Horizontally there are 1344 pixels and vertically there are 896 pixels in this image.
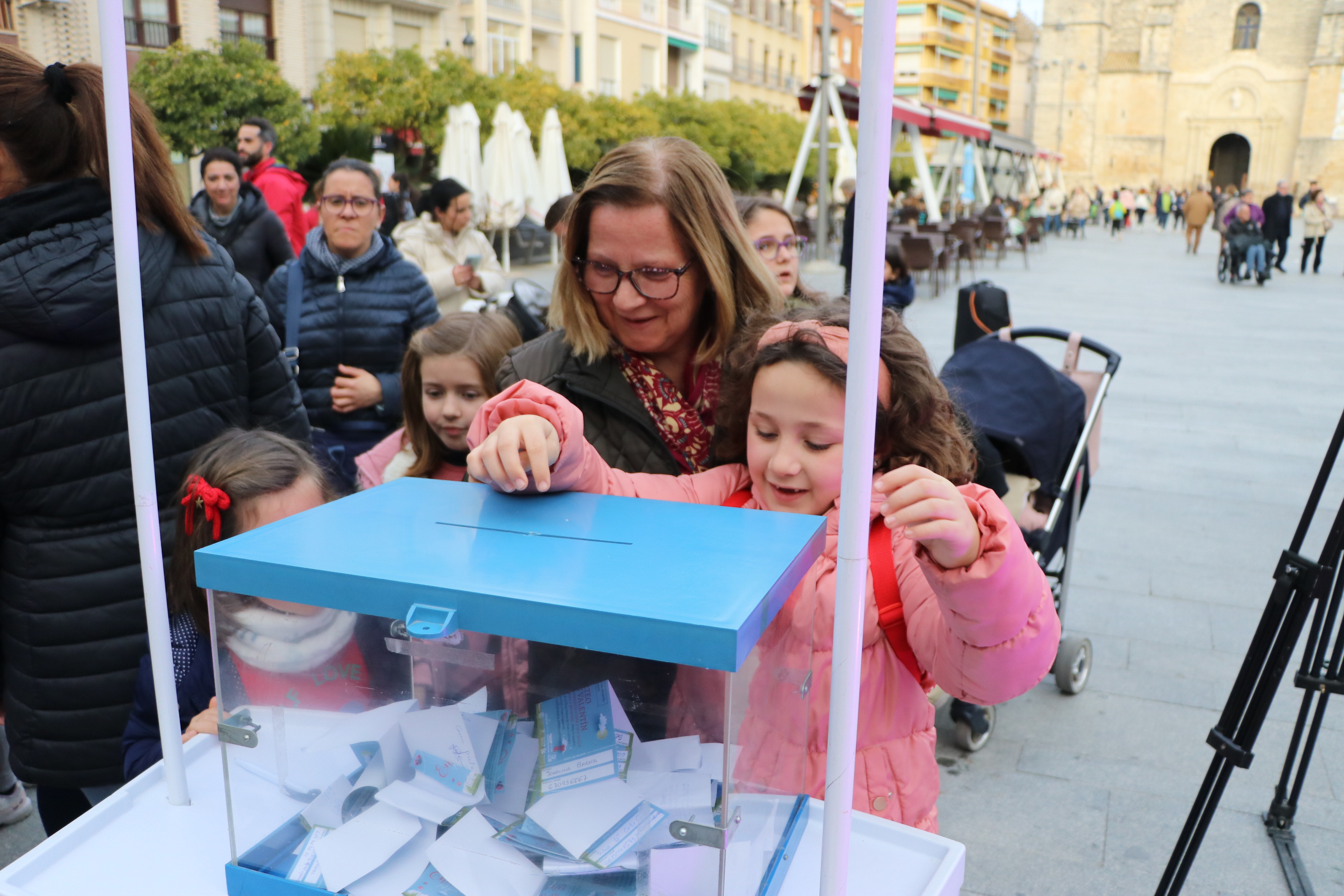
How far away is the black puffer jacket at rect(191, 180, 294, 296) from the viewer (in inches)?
201

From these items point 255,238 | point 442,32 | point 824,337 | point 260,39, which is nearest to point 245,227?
point 255,238

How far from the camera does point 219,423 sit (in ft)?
7.09

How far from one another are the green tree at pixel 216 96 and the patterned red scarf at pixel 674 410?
49.1ft

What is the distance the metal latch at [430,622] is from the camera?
2.77 ft

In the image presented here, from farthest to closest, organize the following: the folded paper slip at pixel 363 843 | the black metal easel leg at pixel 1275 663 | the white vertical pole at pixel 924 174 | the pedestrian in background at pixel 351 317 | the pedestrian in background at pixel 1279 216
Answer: the white vertical pole at pixel 924 174 → the pedestrian in background at pixel 1279 216 → the pedestrian in background at pixel 351 317 → the black metal easel leg at pixel 1275 663 → the folded paper slip at pixel 363 843

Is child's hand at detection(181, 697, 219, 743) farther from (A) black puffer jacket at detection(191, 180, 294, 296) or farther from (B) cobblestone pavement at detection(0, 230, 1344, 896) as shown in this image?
(A) black puffer jacket at detection(191, 180, 294, 296)

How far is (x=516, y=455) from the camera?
114 centimetres

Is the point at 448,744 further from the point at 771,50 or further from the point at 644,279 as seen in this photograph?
the point at 771,50

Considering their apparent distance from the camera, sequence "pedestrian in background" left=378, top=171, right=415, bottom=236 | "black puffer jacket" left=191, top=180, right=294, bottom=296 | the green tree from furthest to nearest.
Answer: the green tree < "pedestrian in background" left=378, top=171, right=415, bottom=236 < "black puffer jacket" left=191, top=180, right=294, bottom=296

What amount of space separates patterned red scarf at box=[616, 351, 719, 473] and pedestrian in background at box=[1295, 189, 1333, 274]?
19029 mm

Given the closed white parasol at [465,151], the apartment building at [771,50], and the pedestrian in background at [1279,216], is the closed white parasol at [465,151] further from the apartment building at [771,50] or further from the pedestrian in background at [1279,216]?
the apartment building at [771,50]

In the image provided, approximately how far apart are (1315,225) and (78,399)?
815 inches

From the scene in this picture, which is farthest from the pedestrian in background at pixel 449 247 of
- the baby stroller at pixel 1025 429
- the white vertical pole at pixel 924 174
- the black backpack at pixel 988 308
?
the white vertical pole at pixel 924 174

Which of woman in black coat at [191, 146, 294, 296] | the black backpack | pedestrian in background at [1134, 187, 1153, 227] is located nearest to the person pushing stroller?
the black backpack
